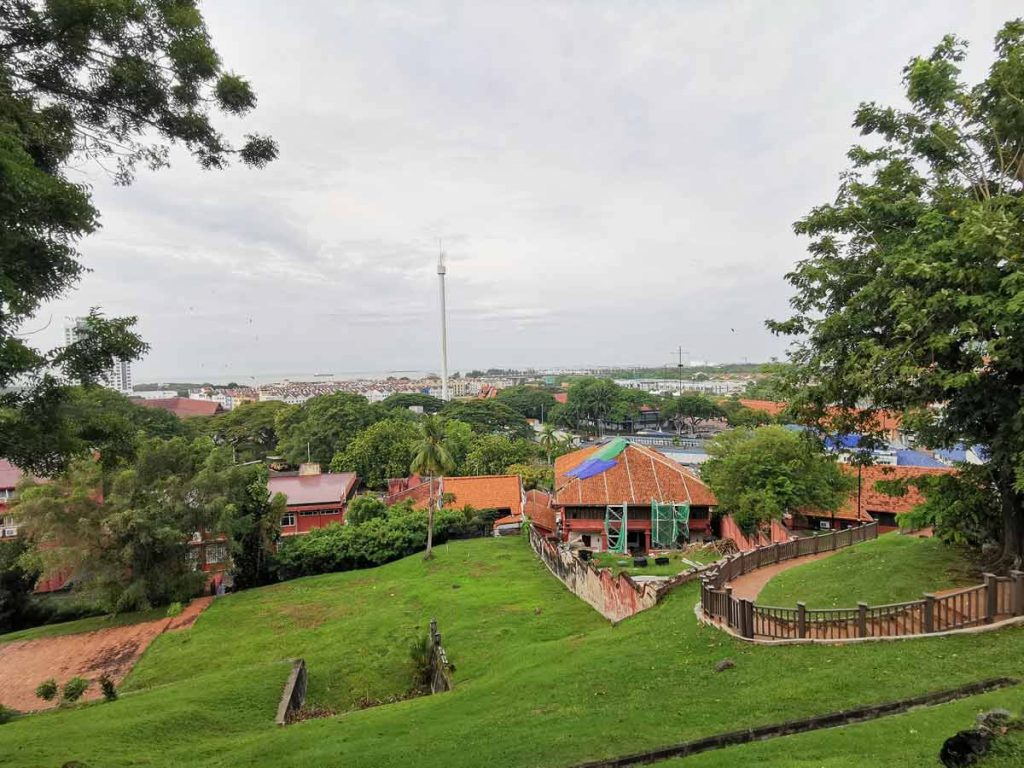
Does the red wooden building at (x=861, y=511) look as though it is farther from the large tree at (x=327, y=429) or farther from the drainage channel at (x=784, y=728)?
the large tree at (x=327, y=429)

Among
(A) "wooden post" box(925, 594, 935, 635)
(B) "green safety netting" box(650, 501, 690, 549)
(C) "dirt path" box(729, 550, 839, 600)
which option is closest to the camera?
(A) "wooden post" box(925, 594, 935, 635)

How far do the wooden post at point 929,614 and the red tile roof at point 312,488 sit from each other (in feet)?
113

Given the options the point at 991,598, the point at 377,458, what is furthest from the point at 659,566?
the point at 377,458

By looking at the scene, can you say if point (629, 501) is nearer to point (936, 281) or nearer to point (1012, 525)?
point (1012, 525)

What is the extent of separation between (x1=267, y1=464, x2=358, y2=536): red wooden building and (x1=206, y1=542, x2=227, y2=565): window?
5537mm

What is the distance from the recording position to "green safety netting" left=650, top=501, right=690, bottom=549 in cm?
3023

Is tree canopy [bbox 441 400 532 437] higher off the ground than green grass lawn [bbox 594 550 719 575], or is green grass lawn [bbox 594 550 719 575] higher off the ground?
tree canopy [bbox 441 400 532 437]

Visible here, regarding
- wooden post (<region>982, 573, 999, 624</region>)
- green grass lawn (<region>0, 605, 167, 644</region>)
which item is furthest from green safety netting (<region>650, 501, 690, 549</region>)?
green grass lawn (<region>0, 605, 167, 644</region>)

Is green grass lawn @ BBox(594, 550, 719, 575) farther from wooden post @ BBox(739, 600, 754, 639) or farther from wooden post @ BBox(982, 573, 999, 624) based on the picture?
wooden post @ BBox(982, 573, 999, 624)

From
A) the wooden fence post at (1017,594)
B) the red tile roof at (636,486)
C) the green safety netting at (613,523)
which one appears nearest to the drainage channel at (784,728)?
the wooden fence post at (1017,594)

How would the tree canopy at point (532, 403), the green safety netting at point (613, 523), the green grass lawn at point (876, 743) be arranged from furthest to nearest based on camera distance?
the tree canopy at point (532, 403), the green safety netting at point (613, 523), the green grass lawn at point (876, 743)

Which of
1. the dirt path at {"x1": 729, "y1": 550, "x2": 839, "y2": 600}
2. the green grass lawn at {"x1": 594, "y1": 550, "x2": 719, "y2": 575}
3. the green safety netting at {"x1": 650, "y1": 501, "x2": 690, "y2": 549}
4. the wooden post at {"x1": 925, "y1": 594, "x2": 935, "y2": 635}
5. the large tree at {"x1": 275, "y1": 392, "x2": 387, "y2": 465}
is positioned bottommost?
the green grass lawn at {"x1": 594, "y1": 550, "x2": 719, "y2": 575}

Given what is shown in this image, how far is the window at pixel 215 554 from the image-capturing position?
97.3ft

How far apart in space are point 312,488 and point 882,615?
3649 cm
